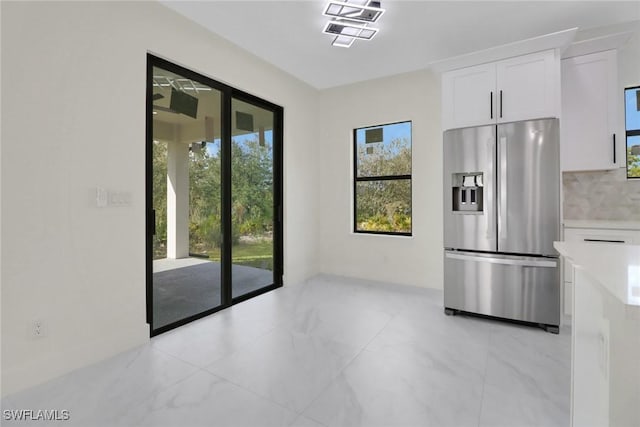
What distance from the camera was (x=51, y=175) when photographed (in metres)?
1.95

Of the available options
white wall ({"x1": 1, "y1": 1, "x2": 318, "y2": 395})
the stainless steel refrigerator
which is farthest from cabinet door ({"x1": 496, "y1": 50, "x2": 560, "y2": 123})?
white wall ({"x1": 1, "y1": 1, "x2": 318, "y2": 395})

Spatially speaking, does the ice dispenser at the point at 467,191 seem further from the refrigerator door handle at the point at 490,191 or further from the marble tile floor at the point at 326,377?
the marble tile floor at the point at 326,377

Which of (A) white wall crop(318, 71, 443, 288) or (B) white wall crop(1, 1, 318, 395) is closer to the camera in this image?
(B) white wall crop(1, 1, 318, 395)

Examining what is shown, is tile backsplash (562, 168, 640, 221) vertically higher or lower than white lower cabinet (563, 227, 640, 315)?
higher

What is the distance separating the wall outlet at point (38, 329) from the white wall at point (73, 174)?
0.10 feet

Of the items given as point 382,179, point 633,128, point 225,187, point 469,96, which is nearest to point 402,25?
point 469,96

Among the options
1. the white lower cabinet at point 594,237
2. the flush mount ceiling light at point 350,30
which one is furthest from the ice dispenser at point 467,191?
the flush mount ceiling light at point 350,30

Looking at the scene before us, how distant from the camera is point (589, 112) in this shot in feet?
9.29

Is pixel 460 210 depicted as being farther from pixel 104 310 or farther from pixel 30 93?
pixel 30 93

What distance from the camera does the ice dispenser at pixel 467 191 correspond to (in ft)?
9.71

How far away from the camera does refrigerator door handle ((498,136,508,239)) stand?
9.13 feet

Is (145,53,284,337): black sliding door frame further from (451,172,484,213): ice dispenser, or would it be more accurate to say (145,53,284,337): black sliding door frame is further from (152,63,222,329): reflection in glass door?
(451,172,484,213): ice dispenser

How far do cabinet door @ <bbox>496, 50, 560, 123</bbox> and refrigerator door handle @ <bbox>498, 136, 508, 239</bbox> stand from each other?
254 millimetres

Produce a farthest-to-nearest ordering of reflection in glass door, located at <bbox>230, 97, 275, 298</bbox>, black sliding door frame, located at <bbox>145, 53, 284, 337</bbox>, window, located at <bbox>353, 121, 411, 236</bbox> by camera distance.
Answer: window, located at <bbox>353, 121, 411, 236</bbox>, reflection in glass door, located at <bbox>230, 97, 275, 298</bbox>, black sliding door frame, located at <bbox>145, 53, 284, 337</bbox>
